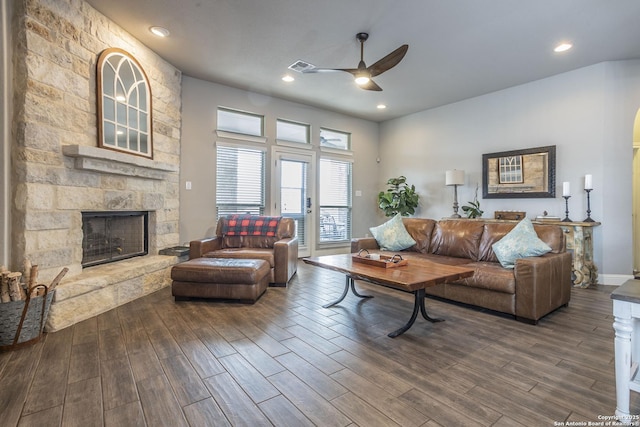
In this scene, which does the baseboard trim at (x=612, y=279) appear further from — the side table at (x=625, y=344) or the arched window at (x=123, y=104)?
the arched window at (x=123, y=104)

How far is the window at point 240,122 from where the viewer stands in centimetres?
516

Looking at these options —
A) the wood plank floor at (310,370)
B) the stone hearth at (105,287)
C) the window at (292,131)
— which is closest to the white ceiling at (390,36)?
the window at (292,131)

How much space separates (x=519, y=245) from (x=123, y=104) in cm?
444

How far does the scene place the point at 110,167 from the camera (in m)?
3.21

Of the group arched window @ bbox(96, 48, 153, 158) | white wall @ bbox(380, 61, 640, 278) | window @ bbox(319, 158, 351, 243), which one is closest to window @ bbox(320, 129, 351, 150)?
window @ bbox(319, 158, 351, 243)

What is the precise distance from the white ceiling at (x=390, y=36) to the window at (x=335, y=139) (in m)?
1.44

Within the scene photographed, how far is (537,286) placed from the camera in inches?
106

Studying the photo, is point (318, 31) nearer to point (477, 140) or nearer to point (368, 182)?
point (477, 140)

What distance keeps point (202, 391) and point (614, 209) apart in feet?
17.1

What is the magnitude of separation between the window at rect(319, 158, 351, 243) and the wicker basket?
4.52m

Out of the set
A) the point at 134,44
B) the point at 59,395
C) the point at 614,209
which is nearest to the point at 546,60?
the point at 614,209

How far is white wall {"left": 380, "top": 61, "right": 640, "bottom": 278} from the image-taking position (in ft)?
13.5

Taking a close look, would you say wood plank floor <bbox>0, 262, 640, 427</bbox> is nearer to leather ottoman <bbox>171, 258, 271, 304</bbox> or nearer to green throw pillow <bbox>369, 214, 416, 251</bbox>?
leather ottoman <bbox>171, 258, 271, 304</bbox>

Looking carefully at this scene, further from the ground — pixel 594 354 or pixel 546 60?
pixel 546 60
